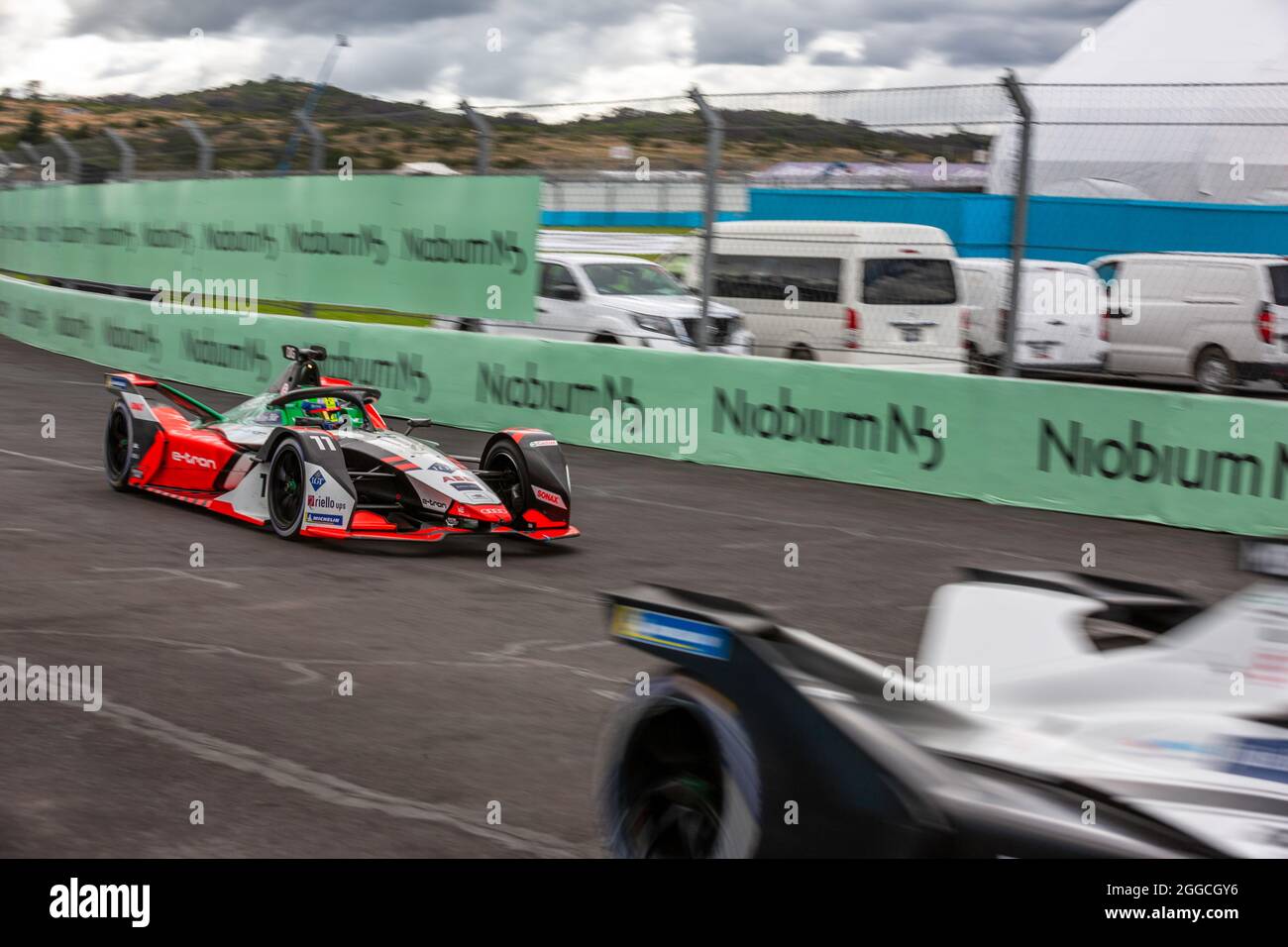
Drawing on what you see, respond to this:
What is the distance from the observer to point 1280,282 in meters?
15.3

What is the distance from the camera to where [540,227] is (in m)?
15.4

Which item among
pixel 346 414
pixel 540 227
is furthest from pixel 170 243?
pixel 346 414

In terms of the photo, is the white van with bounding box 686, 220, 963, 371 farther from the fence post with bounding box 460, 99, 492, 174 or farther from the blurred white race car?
the blurred white race car

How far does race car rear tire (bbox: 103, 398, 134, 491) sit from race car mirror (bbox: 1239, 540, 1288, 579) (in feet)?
28.2

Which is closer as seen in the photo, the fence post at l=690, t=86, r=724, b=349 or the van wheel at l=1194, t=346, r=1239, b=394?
the van wheel at l=1194, t=346, r=1239, b=394

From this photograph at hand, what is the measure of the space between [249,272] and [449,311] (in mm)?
4126

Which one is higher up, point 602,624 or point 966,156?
point 966,156

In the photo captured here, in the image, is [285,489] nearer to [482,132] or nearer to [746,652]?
[746,652]

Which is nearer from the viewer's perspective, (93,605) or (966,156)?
(93,605)

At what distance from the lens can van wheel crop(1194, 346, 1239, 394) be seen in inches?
430

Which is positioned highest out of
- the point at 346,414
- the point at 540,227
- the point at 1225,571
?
the point at 540,227

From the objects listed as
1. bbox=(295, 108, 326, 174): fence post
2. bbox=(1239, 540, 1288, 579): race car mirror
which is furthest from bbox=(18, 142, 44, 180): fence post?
bbox=(1239, 540, 1288, 579): race car mirror

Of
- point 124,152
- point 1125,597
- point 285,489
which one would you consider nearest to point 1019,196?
point 285,489
